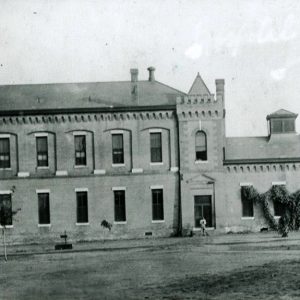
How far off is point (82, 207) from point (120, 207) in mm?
2329

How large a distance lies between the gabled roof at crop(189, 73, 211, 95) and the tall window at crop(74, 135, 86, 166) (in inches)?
289

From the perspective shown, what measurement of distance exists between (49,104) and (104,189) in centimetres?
635

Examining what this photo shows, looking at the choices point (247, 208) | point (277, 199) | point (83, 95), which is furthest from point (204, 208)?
point (83, 95)

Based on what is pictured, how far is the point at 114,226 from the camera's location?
34969 millimetres

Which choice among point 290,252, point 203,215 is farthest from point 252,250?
point 203,215

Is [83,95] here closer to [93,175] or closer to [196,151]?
[93,175]

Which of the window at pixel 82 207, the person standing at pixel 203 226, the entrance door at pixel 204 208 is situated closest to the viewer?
the person standing at pixel 203 226

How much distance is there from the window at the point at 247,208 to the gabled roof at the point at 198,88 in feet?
23.1

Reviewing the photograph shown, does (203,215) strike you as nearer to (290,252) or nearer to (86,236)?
(86,236)

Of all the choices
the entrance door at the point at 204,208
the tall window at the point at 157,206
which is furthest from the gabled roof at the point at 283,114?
the tall window at the point at 157,206

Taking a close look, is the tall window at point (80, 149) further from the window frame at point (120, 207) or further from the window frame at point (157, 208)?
the window frame at point (157, 208)

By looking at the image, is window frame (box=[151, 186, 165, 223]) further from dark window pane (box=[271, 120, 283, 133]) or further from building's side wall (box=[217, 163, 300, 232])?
dark window pane (box=[271, 120, 283, 133])

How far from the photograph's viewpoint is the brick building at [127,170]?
35.0m

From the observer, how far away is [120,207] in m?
35.1
